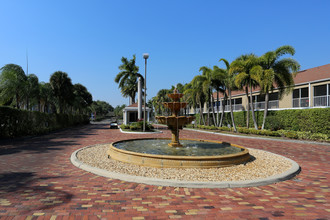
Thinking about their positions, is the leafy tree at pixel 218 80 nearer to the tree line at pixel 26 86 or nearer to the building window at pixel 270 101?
the building window at pixel 270 101

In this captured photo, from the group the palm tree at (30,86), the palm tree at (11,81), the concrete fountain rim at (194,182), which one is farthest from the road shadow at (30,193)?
the palm tree at (30,86)

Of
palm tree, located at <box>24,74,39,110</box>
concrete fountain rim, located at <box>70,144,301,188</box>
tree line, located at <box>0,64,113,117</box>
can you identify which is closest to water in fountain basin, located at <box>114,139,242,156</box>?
concrete fountain rim, located at <box>70,144,301,188</box>

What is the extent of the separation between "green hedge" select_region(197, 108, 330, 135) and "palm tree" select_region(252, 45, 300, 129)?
2761 mm

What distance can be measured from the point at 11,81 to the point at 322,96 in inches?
1283

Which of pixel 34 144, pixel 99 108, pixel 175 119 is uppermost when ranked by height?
pixel 99 108

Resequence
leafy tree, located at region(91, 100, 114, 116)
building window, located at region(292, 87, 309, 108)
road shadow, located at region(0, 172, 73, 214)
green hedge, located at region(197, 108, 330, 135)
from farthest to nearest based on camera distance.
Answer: leafy tree, located at region(91, 100, 114, 116) < building window, located at region(292, 87, 309, 108) < green hedge, located at region(197, 108, 330, 135) < road shadow, located at region(0, 172, 73, 214)

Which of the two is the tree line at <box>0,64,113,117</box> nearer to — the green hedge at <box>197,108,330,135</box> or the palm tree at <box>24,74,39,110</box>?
the palm tree at <box>24,74,39,110</box>

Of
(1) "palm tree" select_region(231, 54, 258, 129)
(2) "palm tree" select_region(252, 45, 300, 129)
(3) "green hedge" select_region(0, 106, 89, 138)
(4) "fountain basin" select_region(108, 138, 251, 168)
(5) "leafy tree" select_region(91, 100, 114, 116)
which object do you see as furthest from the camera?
(5) "leafy tree" select_region(91, 100, 114, 116)

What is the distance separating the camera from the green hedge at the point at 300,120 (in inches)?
695

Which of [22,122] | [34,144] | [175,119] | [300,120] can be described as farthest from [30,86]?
[300,120]

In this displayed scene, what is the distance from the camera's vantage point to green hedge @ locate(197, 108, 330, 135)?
695 inches

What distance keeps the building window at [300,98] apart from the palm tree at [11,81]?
31905 millimetres

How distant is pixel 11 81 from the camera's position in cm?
2078

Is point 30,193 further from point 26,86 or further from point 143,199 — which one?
point 26,86
